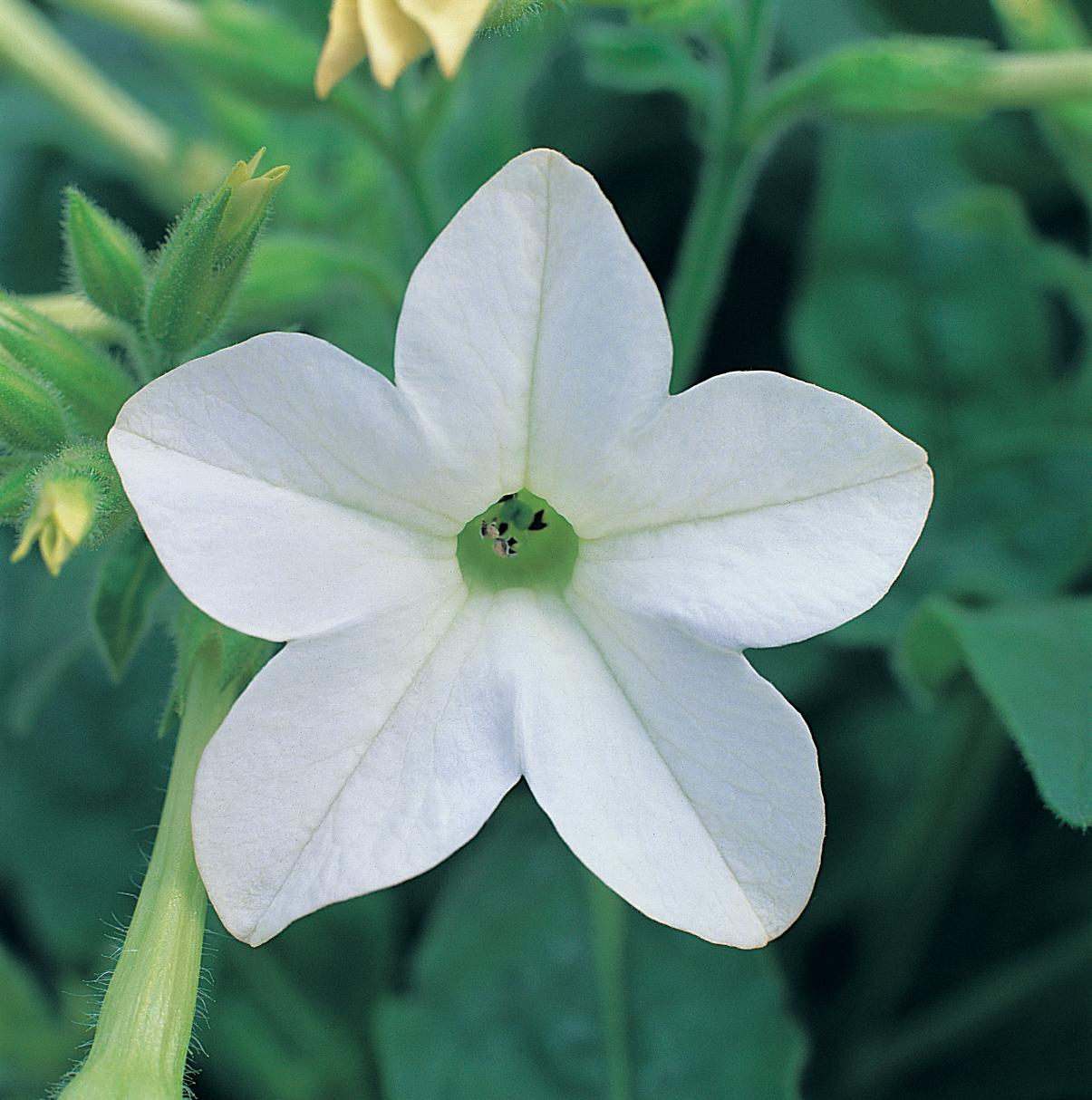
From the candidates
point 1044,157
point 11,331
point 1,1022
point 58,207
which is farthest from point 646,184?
point 1,1022

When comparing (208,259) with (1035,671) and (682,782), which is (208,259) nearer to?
(682,782)

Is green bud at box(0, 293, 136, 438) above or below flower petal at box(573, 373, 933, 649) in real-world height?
above

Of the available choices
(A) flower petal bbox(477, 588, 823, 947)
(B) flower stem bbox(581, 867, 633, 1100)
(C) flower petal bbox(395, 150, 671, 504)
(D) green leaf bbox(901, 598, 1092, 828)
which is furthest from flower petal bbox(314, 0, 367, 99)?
(B) flower stem bbox(581, 867, 633, 1100)

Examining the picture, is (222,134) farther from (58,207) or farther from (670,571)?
(670,571)

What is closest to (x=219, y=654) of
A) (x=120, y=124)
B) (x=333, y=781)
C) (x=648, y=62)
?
(x=333, y=781)

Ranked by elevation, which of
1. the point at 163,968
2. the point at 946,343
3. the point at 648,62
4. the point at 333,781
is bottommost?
the point at 946,343

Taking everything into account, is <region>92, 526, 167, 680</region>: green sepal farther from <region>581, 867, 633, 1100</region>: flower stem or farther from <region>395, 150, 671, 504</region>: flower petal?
<region>581, 867, 633, 1100</region>: flower stem
